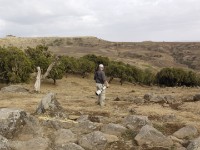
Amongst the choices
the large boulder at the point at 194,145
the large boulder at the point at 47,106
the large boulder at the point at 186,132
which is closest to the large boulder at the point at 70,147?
A: the large boulder at the point at 194,145

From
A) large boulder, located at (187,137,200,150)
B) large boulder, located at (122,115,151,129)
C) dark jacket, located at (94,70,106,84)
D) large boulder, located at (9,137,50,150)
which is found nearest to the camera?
large boulder, located at (187,137,200,150)

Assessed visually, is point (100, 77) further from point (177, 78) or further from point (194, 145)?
point (177, 78)

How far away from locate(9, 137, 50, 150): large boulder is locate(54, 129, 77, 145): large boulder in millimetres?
377

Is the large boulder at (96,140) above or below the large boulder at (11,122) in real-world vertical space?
below

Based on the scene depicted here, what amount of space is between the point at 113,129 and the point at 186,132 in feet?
7.99

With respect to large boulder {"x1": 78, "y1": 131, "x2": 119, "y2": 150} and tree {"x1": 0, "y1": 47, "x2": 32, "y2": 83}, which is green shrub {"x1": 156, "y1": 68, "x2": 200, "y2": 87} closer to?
tree {"x1": 0, "y1": 47, "x2": 32, "y2": 83}

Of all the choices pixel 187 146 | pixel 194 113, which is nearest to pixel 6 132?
pixel 187 146

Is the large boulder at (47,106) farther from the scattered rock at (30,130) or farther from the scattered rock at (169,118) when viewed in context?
the scattered rock at (169,118)

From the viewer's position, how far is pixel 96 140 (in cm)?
1186

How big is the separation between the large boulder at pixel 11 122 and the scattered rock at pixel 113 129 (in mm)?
2652

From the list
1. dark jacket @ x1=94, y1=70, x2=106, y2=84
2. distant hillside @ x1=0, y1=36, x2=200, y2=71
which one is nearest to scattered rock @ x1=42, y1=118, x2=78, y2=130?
dark jacket @ x1=94, y1=70, x2=106, y2=84

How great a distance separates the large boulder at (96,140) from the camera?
38.5 feet

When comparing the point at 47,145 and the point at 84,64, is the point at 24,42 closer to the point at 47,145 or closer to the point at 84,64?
the point at 84,64

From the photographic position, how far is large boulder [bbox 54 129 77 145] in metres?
11.8
